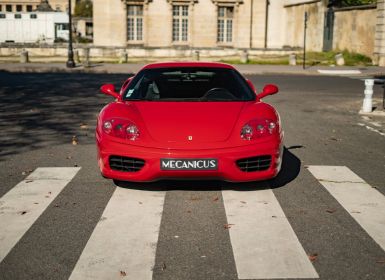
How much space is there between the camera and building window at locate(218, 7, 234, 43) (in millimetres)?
47062

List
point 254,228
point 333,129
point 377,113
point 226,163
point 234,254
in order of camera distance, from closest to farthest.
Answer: point 234,254, point 254,228, point 226,163, point 333,129, point 377,113

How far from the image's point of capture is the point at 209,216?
5289mm

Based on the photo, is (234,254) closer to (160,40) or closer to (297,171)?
(297,171)

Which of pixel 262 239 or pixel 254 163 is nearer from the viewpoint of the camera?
pixel 262 239

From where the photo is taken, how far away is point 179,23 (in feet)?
152

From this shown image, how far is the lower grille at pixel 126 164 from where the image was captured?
18.9 ft

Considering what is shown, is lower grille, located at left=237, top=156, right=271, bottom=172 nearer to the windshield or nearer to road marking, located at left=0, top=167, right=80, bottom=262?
the windshield

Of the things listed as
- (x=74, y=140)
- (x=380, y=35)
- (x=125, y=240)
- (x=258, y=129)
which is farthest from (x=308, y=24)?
(x=125, y=240)

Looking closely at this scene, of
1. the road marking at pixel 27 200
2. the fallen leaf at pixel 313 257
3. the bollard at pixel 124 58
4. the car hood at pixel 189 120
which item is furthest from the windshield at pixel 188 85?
the bollard at pixel 124 58

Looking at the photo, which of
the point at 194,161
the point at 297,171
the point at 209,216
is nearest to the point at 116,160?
the point at 194,161

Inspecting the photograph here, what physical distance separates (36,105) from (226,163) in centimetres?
964

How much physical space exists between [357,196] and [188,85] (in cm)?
273

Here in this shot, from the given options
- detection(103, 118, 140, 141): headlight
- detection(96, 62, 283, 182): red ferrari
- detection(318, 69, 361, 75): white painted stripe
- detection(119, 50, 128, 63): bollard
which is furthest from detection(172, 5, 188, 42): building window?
detection(103, 118, 140, 141): headlight

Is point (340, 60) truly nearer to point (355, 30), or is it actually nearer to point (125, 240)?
point (355, 30)
